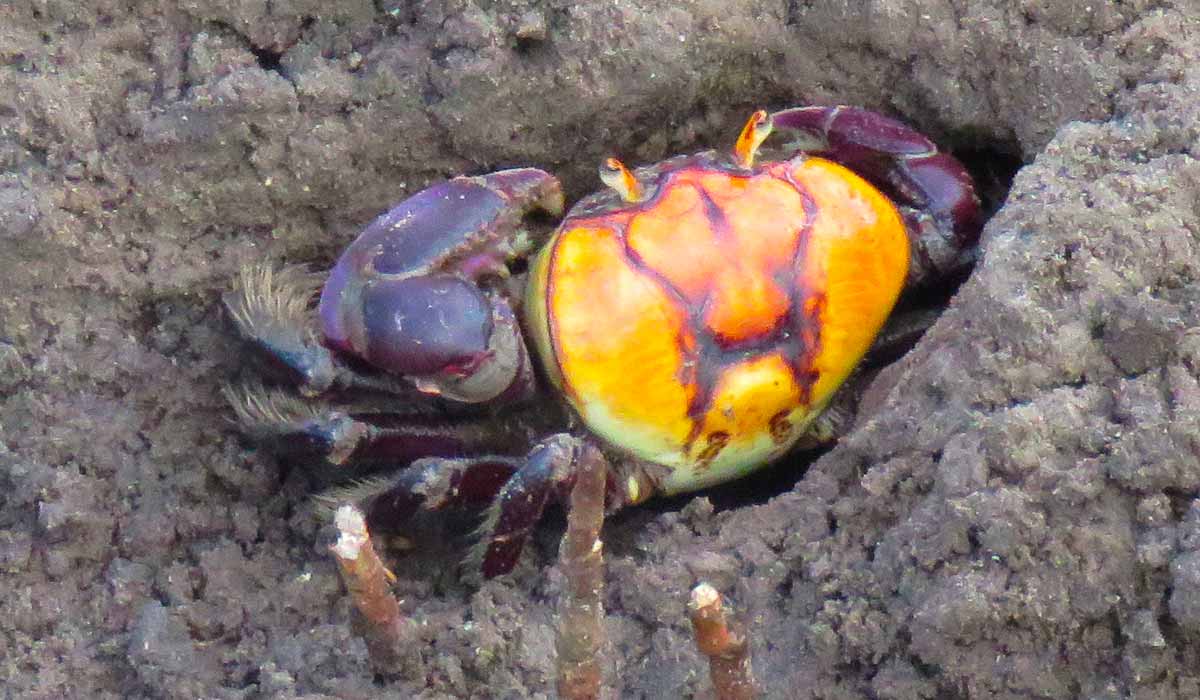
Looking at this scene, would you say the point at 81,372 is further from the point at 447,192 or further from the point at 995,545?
the point at 995,545

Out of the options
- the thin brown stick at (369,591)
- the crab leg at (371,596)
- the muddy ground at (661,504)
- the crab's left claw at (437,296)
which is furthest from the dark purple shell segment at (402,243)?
the thin brown stick at (369,591)

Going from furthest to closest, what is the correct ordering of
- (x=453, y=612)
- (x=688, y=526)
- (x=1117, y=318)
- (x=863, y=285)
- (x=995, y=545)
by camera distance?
(x=863, y=285) → (x=688, y=526) → (x=453, y=612) → (x=1117, y=318) → (x=995, y=545)

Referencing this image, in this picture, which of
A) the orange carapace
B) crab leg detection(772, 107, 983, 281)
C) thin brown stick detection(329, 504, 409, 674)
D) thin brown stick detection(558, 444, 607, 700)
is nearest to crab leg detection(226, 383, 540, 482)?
the orange carapace

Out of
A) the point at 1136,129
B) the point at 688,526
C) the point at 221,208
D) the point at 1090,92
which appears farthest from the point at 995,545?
the point at 221,208

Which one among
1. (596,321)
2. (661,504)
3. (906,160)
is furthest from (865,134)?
(661,504)

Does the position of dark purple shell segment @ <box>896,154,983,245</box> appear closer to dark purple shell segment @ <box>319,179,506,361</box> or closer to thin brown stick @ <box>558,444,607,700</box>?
dark purple shell segment @ <box>319,179,506,361</box>

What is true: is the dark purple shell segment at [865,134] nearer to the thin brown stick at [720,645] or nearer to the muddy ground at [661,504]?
the muddy ground at [661,504]

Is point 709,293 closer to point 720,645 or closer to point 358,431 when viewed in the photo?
point 358,431
